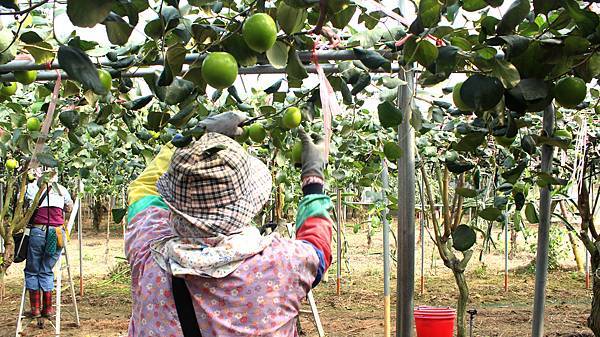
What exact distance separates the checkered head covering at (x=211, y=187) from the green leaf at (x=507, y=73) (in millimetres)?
514

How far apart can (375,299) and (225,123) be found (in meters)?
5.38

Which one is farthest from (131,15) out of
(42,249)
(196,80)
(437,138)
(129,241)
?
(42,249)

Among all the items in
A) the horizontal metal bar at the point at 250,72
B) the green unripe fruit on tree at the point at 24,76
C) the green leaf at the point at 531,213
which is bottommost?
the green leaf at the point at 531,213

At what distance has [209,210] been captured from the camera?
1.26 m

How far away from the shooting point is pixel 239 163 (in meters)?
1.27

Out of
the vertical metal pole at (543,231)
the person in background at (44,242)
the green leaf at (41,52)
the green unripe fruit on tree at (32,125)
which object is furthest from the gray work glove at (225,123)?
the person in background at (44,242)

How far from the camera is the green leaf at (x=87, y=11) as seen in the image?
719 millimetres

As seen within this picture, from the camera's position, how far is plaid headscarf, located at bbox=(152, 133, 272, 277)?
1241mm

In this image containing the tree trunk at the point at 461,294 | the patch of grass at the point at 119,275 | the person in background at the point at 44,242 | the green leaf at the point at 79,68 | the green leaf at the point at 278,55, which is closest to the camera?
the green leaf at the point at 79,68

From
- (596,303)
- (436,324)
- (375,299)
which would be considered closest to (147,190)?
(436,324)

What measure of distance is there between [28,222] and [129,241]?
4198mm

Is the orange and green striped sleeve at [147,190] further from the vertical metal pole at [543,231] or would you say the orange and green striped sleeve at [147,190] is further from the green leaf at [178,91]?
the vertical metal pole at [543,231]

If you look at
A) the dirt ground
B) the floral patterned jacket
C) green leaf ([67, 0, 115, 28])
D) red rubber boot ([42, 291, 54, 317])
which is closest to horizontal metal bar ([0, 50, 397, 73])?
the floral patterned jacket

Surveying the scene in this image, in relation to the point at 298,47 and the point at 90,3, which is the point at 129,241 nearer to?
the point at 298,47
